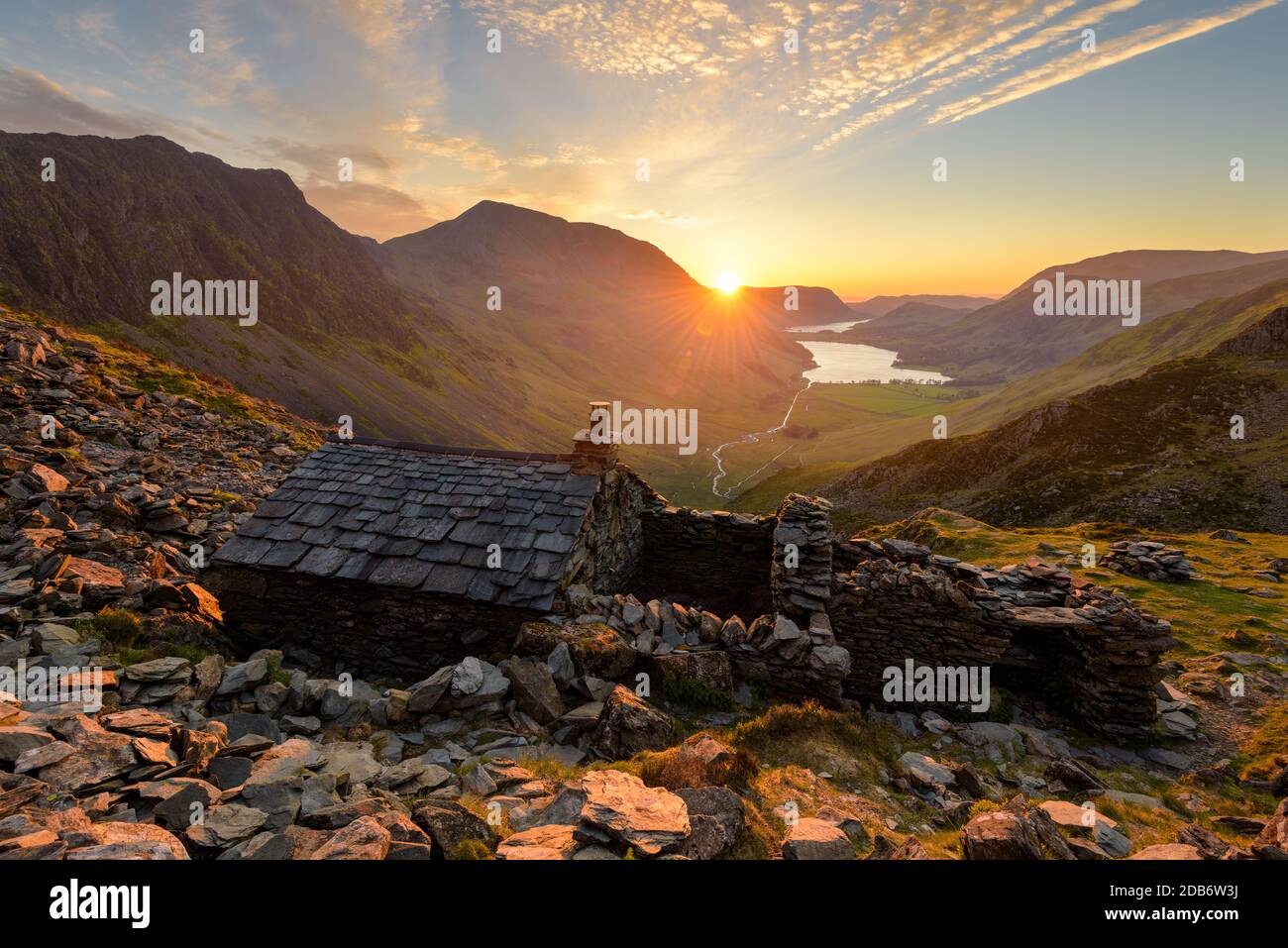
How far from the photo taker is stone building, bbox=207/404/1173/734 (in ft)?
35.6

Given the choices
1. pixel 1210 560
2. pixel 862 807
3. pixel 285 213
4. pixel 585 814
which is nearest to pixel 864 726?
pixel 862 807

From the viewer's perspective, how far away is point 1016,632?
12.3 metres

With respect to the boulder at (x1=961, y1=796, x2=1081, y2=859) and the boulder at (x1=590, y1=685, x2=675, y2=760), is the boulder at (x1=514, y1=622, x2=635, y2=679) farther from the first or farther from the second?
the boulder at (x1=961, y1=796, x2=1081, y2=859)

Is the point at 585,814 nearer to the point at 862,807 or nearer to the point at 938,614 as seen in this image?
the point at 862,807

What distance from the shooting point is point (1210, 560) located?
769 inches

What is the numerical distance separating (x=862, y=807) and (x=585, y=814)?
4599mm

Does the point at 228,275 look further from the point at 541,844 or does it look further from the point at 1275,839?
the point at 1275,839

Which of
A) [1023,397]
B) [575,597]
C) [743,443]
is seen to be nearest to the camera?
[575,597]

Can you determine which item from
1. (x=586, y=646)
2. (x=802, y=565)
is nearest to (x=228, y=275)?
(x=586, y=646)

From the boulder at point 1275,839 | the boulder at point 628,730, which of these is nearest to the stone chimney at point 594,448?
the boulder at point 628,730

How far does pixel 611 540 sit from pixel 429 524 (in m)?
4.76

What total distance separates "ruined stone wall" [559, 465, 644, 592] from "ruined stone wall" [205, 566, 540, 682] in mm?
1958

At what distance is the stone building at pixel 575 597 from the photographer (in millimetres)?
10844

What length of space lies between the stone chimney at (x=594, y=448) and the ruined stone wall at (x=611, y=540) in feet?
1.17
